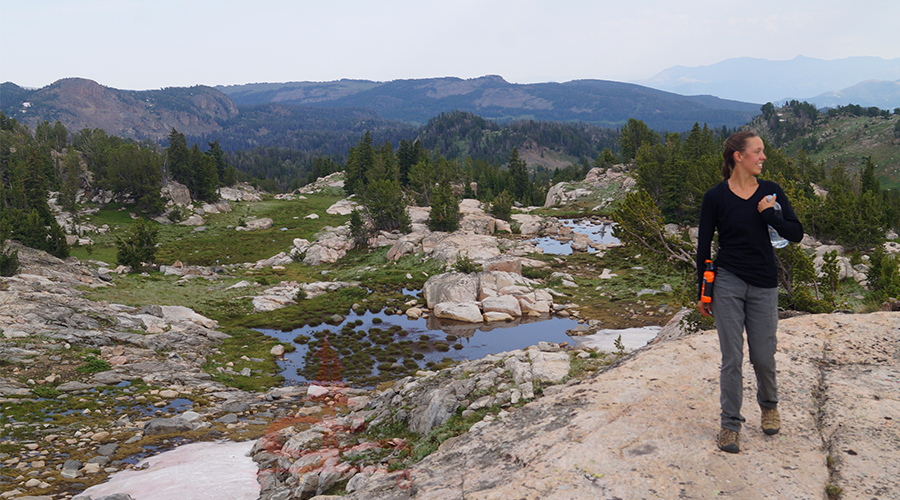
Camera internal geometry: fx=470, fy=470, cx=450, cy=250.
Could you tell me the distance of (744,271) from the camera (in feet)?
19.7

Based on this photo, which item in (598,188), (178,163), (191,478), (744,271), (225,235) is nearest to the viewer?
(744,271)

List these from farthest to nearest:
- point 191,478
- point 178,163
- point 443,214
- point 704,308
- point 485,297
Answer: point 178,163 < point 443,214 < point 485,297 < point 191,478 < point 704,308

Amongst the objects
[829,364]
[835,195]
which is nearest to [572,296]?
[835,195]

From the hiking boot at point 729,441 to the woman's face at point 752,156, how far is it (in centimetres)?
339

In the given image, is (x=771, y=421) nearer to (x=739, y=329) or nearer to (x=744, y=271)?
(x=739, y=329)

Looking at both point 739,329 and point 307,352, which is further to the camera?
point 307,352

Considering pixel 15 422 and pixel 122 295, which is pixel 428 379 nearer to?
pixel 15 422

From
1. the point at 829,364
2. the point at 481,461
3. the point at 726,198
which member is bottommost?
the point at 481,461

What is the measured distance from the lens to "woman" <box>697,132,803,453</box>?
235 inches

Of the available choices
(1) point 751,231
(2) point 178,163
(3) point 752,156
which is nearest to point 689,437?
(1) point 751,231

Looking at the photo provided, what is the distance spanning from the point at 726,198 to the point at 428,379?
1047 centimetres

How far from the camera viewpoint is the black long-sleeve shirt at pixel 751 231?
590 cm

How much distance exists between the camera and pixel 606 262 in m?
48.9

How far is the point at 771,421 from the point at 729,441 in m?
0.79
